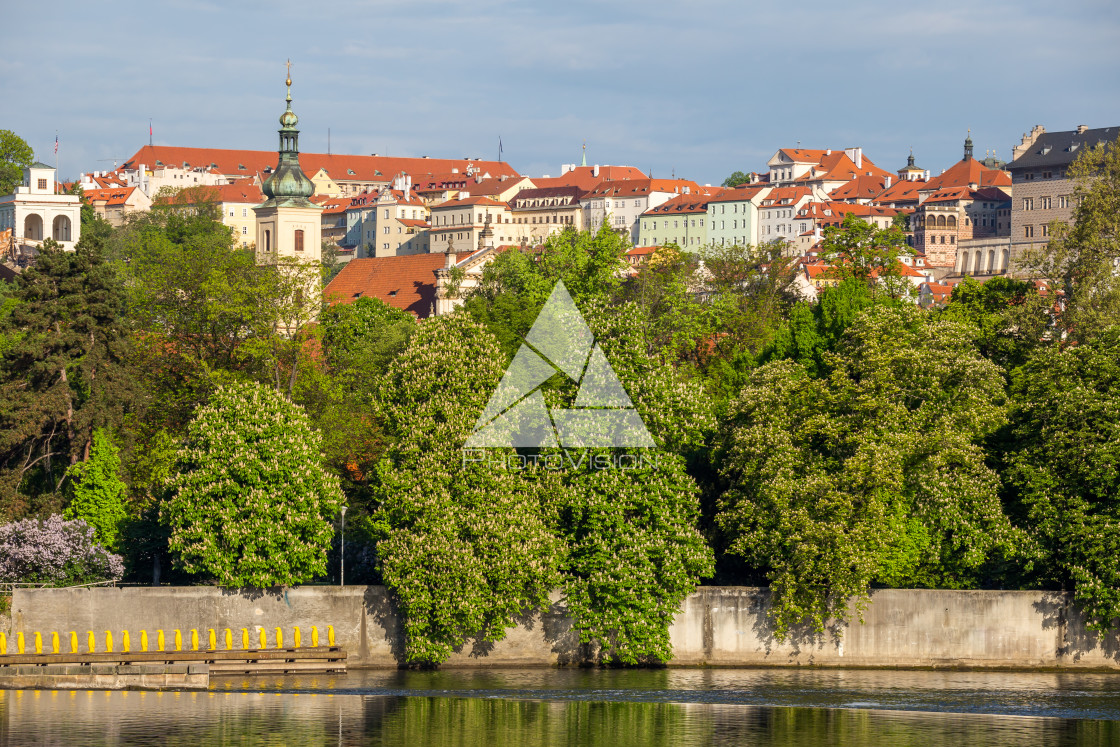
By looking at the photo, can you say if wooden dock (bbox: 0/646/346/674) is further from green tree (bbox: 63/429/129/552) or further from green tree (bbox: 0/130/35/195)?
green tree (bbox: 0/130/35/195)

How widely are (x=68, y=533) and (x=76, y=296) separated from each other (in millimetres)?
9877

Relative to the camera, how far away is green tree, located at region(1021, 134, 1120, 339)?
67.8m

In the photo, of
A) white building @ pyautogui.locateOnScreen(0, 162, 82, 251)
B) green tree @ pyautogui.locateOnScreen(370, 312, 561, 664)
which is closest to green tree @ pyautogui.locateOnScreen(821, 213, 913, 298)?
green tree @ pyautogui.locateOnScreen(370, 312, 561, 664)

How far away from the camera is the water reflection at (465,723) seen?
40.8m

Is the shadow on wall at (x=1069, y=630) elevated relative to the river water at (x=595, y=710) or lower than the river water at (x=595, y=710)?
elevated

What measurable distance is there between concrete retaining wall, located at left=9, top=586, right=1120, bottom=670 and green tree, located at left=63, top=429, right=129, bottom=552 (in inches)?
186

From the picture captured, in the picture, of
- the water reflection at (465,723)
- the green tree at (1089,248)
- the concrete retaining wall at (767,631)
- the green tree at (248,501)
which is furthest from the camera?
the green tree at (1089,248)

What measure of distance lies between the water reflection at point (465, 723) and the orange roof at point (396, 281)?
9286cm

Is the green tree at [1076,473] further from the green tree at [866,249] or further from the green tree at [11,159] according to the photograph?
the green tree at [11,159]

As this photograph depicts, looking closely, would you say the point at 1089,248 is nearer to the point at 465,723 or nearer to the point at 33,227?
the point at 465,723

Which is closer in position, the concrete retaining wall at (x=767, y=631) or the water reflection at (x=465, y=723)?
the water reflection at (x=465, y=723)

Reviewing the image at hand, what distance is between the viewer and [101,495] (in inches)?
2212

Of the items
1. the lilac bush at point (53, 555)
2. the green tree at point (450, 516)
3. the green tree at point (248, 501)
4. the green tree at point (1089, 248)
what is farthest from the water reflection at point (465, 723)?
the green tree at point (1089, 248)

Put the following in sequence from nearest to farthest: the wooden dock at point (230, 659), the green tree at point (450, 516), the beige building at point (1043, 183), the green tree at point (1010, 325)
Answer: the wooden dock at point (230, 659)
the green tree at point (450, 516)
the green tree at point (1010, 325)
the beige building at point (1043, 183)
